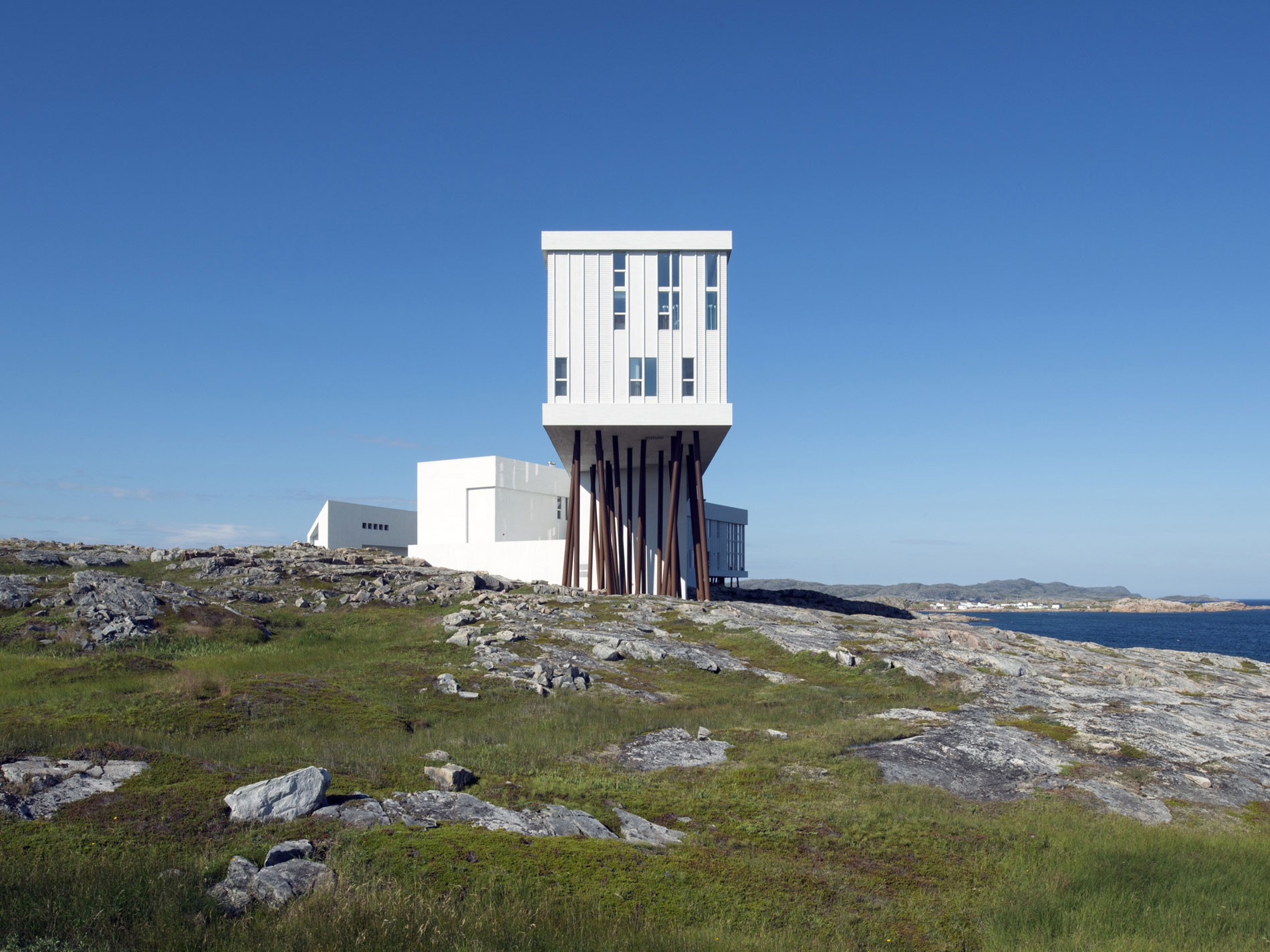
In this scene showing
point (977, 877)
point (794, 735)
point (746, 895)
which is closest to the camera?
point (746, 895)

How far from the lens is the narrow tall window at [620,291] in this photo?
49250mm

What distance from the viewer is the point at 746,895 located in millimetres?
9977

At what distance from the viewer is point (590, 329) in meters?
49.2

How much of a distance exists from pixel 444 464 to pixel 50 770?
53.9 meters

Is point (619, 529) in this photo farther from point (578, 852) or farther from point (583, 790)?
point (578, 852)

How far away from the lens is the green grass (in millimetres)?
8484

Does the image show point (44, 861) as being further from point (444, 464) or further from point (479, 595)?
point (444, 464)

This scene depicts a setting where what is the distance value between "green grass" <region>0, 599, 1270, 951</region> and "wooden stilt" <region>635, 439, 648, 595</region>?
109 feet

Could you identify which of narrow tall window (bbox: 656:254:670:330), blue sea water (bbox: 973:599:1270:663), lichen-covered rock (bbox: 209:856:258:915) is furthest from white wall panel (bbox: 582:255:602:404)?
blue sea water (bbox: 973:599:1270:663)

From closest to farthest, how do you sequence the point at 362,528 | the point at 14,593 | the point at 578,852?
the point at 578,852 → the point at 14,593 → the point at 362,528

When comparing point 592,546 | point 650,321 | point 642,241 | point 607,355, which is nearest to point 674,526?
point 592,546

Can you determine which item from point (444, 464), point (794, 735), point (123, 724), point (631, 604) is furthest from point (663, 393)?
point (123, 724)

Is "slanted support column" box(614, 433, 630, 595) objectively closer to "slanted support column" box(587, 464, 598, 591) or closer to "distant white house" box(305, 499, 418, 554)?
"slanted support column" box(587, 464, 598, 591)

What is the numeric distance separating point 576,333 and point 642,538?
14169mm
